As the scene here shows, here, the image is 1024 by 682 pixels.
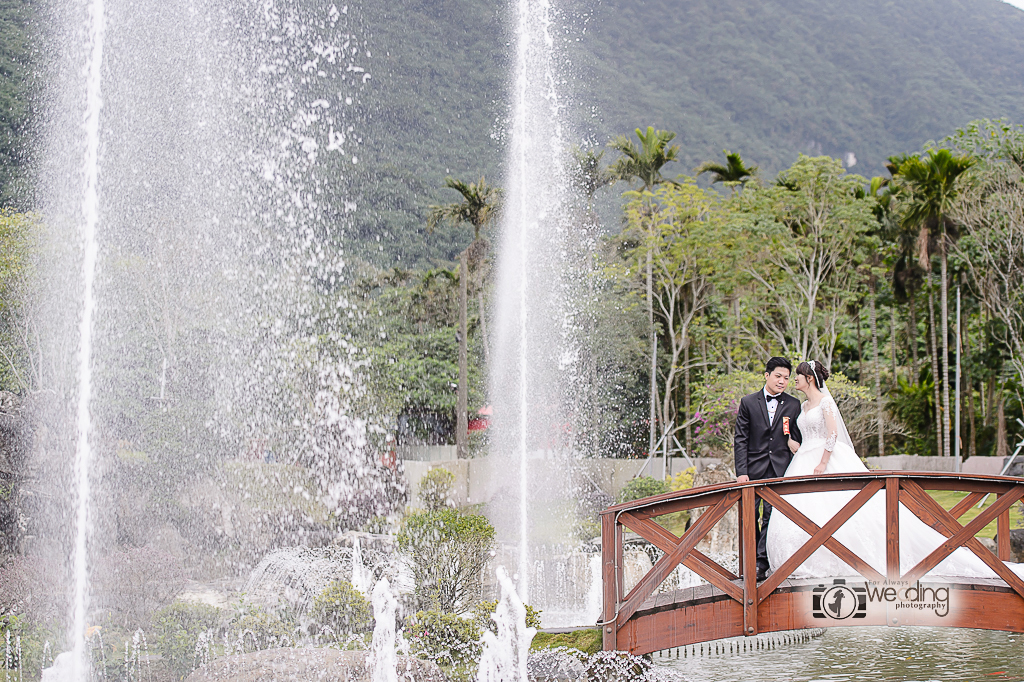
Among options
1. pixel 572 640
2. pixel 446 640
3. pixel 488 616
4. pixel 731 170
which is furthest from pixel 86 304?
pixel 731 170

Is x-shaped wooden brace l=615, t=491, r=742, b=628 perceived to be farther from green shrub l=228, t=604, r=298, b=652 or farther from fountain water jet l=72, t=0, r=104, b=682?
fountain water jet l=72, t=0, r=104, b=682

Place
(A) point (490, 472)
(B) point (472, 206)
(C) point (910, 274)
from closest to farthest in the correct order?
1. (A) point (490, 472)
2. (B) point (472, 206)
3. (C) point (910, 274)

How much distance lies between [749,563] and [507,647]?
2844 mm

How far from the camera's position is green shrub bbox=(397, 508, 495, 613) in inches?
400

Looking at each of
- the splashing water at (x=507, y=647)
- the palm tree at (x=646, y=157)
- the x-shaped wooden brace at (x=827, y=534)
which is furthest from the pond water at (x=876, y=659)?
the palm tree at (x=646, y=157)

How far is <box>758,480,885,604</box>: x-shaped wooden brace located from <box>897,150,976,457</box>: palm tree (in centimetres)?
2133

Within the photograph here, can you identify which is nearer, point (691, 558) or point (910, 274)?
point (691, 558)

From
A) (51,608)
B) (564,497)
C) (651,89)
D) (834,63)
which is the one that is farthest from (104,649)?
(834,63)

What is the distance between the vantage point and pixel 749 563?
6.70 metres

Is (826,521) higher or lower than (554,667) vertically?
higher

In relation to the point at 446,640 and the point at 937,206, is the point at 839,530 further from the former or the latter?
the point at 937,206

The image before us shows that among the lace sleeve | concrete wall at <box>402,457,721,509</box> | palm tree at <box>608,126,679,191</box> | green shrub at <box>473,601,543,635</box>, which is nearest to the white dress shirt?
the lace sleeve

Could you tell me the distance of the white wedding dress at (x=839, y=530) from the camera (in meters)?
6.83

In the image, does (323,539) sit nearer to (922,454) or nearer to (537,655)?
(537,655)
